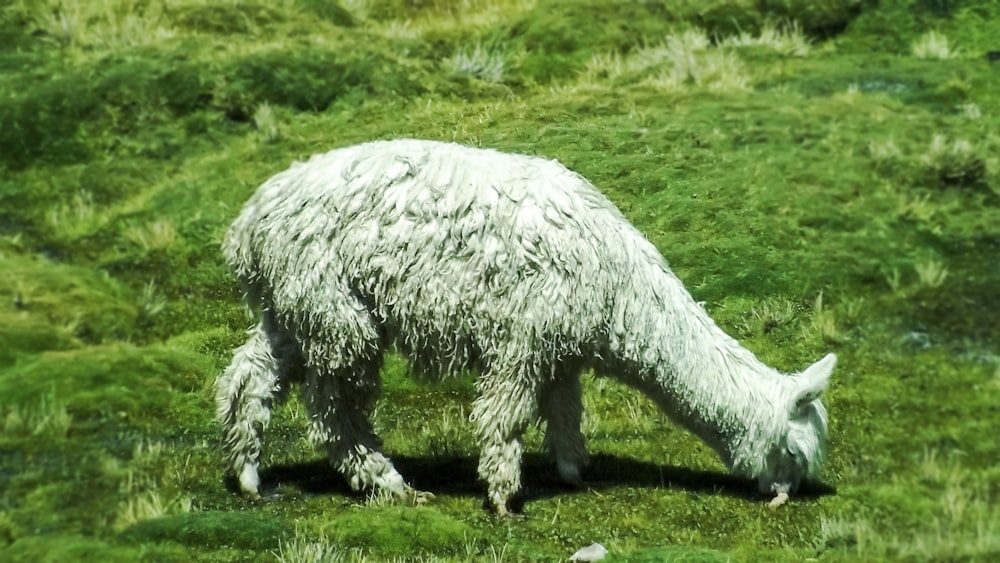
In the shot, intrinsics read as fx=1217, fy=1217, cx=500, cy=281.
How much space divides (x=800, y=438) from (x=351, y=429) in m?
3.78

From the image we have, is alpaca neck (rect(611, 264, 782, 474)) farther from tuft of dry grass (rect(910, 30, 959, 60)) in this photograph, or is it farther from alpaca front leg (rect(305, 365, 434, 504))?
tuft of dry grass (rect(910, 30, 959, 60))

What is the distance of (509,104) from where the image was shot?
20422 millimetres

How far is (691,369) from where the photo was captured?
33.6 feet

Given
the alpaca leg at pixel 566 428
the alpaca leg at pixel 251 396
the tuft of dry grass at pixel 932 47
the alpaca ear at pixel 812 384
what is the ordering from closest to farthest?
the alpaca ear at pixel 812 384 < the alpaca leg at pixel 251 396 < the alpaca leg at pixel 566 428 < the tuft of dry grass at pixel 932 47

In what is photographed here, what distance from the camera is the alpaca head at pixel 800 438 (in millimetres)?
10094

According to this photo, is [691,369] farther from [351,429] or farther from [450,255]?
[351,429]

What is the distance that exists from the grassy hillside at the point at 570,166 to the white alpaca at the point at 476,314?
574 mm

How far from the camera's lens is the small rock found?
8.86m

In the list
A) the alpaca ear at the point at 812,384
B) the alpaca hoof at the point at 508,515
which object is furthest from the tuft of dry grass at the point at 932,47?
the alpaca hoof at the point at 508,515

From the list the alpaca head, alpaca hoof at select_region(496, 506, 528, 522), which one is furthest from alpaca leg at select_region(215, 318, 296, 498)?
the alpaca head

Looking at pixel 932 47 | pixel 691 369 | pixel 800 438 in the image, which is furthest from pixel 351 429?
pixel 932 47

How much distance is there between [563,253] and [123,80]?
1434cm

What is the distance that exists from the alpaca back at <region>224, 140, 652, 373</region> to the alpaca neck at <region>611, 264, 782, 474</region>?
0.26 m

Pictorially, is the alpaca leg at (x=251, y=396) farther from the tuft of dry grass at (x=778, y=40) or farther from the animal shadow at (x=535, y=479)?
the tuft of dry grass at (x=778, y=40)
